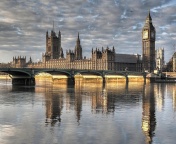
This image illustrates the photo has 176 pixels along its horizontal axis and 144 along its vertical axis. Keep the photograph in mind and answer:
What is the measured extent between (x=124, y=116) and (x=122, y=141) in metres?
9.38

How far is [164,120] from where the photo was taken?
84.6 ft

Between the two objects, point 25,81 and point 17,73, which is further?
point 17,73

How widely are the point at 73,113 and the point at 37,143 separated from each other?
11604 mm

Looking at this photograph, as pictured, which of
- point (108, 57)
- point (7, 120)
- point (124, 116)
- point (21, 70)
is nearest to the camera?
point (7, 120)

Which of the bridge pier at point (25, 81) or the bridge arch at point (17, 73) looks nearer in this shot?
the bridge arch at point (17, 73)

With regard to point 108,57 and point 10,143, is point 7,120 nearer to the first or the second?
point 10,143

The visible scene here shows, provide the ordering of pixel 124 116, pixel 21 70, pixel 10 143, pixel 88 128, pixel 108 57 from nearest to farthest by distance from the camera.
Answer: pixel 10 143 < pixel 88 128 < pixel 124 116 < pixel 21 70 < pixel 108 57

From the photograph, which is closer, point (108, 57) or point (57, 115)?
point (57, 115)

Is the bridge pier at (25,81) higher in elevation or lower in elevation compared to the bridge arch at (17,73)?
lower

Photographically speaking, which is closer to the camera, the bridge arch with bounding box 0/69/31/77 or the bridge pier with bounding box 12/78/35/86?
the bridge arch with bounding box 0/69/31/77

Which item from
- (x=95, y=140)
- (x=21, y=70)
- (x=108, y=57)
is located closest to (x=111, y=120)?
(x=95, y=140)

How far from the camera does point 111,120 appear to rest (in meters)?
25.4

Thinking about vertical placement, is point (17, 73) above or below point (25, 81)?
above

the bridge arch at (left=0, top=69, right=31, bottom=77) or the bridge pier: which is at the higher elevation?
the bridge arch at (left=0, top=69, right=31, bottom=77)
